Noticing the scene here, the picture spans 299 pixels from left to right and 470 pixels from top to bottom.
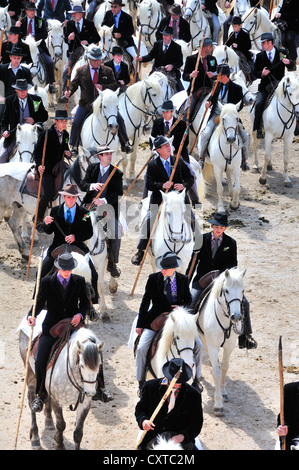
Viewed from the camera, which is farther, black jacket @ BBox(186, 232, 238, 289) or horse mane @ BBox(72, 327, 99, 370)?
black jacket @ BBox(186, 232, 238, 289)

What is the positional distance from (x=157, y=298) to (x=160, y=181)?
164 inches

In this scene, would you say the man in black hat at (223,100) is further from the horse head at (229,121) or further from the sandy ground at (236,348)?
the sandy ground at (236,348)

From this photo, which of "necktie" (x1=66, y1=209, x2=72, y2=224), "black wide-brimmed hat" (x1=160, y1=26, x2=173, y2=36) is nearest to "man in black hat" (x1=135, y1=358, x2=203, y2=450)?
"necktie" (x1=66, y1=209, x2=72, y2=224)

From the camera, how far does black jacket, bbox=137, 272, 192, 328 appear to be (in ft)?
43.7

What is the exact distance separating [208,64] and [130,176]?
2.69 meters

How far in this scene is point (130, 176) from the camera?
2214cm

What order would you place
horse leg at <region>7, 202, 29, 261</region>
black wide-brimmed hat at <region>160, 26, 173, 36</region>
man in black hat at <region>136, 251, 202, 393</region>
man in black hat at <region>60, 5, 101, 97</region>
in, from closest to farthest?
man in black hat at <region>136, 251, 202, 393</region>
horse leg at <region>7, 202, 29, 261</region>
black wide-brimmed hat at <region>160, 26, 173, 36</region>
man in black hat at <region>60, 5, 101, 97</region>

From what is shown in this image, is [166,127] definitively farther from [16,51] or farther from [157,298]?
[157,298]

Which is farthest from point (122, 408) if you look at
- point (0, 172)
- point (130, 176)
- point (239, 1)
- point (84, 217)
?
point (239, 1)

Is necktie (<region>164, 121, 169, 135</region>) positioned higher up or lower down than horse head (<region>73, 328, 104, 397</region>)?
higher up

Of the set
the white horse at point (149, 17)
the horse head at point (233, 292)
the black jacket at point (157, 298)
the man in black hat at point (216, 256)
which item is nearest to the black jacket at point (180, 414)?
the black jacket at point (157, 298)

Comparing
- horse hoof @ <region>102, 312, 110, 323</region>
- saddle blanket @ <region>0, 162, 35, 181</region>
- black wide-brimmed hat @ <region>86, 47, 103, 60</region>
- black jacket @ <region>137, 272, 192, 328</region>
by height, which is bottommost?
horse hoof @ <region>102, 312, 110, 323</region>

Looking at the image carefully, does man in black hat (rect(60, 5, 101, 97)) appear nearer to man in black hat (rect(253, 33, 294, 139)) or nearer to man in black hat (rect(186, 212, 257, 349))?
man in black hat (rect(253, 33, 294, 139))

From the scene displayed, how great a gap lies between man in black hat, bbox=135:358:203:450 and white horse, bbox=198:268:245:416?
2445 millimetres
